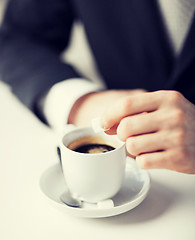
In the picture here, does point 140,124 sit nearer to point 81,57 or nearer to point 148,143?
point 148,143

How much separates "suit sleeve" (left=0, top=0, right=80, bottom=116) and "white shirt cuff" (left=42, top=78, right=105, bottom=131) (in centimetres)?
3

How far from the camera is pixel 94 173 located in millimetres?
491

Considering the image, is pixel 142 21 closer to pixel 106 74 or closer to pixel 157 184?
pixel 106 74

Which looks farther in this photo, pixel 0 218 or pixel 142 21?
pixel 142 21

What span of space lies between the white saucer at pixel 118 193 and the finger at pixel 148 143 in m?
0.09

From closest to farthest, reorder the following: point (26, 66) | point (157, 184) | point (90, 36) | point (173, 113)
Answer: point (173, 113) → point (157, 184) → point (26, 66) → point (90, 36)

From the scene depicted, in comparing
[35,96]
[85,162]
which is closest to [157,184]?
[85,162]

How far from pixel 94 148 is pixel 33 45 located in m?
0.58

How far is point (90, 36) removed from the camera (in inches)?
39.8

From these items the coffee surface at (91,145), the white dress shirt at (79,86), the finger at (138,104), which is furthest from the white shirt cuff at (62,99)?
the finger at (138,104)

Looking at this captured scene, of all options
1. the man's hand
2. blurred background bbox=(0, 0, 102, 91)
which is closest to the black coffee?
the man's hand

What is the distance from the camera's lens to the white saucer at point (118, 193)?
1.50 feet

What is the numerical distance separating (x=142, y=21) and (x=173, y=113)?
0.50 meters

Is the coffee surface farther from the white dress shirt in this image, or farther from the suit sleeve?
the suit sleeve
